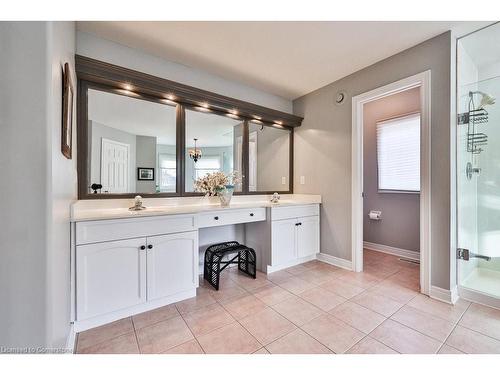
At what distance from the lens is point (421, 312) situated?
1.76m

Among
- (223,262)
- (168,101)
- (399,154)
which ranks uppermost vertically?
(168,101)

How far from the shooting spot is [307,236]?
9.50 ft

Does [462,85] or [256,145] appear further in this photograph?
[256,145]

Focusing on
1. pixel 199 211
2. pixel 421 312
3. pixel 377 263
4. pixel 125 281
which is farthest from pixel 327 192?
pixel 125 281

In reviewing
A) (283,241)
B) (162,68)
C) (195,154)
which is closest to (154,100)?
(162,68)

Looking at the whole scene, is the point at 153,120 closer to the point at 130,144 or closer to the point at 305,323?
the point at 130,144

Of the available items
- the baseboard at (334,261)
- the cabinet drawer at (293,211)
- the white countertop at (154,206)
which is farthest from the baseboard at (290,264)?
the white countertop at (154,206)

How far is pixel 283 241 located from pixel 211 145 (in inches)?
58.6

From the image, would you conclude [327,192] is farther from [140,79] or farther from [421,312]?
[140,79]

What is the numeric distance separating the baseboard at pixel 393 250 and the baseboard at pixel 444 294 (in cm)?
118

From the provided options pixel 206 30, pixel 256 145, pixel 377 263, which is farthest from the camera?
pixel 256 145

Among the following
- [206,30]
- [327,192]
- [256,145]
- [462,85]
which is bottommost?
[327,192]

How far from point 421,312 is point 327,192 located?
1558 millimetres

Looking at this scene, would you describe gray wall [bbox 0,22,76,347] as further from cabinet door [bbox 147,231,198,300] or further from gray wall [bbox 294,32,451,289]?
gray wall [bbox 294,32,451,289]
